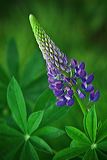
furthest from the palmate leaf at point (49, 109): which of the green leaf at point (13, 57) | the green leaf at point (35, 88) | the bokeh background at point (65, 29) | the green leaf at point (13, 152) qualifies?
the bokeh background at point (65, 29)

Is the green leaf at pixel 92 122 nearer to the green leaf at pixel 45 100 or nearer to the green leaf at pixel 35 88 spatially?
the green leaf at pixel 45 100

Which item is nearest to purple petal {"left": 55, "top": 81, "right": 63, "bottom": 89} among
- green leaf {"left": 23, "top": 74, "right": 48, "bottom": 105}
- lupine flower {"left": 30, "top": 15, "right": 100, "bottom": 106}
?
lupine flower {"left": 30, "top": 15, "right": 100, "bottom": 106}

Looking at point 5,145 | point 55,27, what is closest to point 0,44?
point 55,27

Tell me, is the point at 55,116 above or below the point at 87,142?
above

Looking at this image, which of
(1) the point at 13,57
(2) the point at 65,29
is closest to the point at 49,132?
(1) the point at 13,57

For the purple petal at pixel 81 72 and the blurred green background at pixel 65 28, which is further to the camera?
the blurred green background at pixel 65 28

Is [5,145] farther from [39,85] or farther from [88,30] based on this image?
[88,30]

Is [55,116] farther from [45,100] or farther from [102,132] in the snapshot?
[102,132]

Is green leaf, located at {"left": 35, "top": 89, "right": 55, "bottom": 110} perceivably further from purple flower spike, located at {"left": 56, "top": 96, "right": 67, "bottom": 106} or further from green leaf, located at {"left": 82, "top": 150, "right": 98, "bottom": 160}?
green leaf, located at {"left": 82, "top": 150, "right": 98, "bottom": 160}
